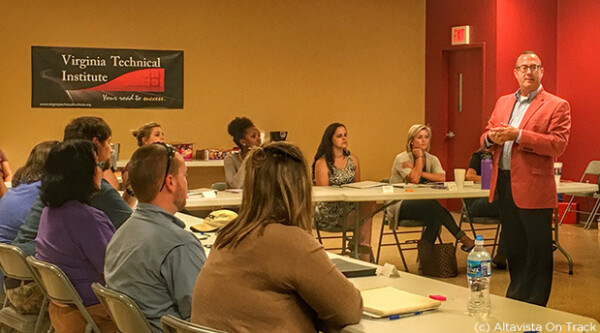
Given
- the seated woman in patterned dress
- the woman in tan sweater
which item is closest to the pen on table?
the woman in tan sweater

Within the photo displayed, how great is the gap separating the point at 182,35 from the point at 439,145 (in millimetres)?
3742

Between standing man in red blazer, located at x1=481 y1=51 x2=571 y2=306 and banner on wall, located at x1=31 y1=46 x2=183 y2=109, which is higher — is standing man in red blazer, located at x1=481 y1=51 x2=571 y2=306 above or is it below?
below

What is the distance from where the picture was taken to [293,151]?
7.98ft

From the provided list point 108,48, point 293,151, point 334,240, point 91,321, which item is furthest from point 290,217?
point 108,48

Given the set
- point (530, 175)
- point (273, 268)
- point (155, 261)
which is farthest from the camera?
point (530, 175)

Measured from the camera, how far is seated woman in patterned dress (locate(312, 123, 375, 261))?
6.42m

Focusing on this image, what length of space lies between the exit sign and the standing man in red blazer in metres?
5.65

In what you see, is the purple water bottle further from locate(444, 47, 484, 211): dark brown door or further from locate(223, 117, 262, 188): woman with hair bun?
locate(444, 47, 484, 211): dark brown door

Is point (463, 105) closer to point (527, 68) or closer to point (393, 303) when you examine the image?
point (527, 68)

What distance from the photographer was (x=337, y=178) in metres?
6.71

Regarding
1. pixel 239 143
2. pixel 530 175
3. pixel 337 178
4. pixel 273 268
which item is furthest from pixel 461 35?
pixel 273 268

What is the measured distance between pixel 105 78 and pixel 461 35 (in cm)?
459

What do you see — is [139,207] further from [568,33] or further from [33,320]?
[568,33]

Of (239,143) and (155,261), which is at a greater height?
(239,143)
